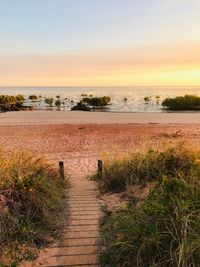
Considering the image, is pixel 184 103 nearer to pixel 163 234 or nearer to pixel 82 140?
pixel 82 140

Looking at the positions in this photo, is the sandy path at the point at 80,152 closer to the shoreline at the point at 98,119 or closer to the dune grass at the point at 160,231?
the dune grass at the point at 160,231

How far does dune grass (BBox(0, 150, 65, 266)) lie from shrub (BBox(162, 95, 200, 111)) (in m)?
37.4

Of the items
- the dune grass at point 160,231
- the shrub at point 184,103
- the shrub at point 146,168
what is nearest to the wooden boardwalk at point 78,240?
the dune grass at point 160,231

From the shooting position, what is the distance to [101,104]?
49.5m

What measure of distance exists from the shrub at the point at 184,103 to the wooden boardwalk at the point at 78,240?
36931mm

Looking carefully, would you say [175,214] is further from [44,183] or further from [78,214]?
[44,183]

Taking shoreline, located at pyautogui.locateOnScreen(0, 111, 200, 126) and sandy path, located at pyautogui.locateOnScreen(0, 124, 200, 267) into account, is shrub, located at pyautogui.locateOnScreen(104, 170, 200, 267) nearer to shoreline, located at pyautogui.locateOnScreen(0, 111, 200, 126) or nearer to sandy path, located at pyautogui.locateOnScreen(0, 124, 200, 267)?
sandy path, located at pyautogui.locateOnScreen(0, 124, 200, 267)

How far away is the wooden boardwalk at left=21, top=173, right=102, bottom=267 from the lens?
5.09 meters

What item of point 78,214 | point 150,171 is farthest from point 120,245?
point 150,171

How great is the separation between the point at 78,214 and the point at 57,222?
59 cm

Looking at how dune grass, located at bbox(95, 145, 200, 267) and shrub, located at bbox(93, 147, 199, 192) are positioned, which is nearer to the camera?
dune grass, located at bbox(95, 145, 200, 267)

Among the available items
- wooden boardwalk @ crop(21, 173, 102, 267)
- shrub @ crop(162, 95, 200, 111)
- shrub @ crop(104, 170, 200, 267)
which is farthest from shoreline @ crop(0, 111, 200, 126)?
shrub @ crop(104, 170, 200, 267)

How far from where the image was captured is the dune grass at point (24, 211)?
5398 mm

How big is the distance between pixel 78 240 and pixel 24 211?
982mm
